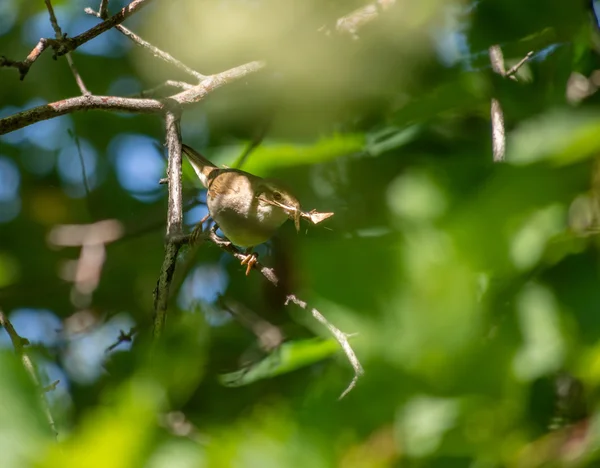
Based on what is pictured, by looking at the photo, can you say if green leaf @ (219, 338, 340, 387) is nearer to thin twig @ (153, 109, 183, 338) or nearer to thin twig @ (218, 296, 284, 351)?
thin twig @ (153, 109, 183, 338)

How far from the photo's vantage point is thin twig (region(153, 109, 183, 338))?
2.22 m

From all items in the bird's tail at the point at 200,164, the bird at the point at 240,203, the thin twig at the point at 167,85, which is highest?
the thin twig at the point at 167,85

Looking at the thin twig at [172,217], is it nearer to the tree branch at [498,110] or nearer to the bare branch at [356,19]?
the bare branch at [356,19]

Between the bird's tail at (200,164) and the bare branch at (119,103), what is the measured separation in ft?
1.61

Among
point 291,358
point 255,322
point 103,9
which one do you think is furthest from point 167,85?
point 291,358

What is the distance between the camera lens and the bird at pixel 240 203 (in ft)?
11.0

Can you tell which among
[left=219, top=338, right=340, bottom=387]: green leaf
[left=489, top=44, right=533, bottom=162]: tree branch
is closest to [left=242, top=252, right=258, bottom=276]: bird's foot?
[left=219, top=338, right=340, bottom=387]: green leaf

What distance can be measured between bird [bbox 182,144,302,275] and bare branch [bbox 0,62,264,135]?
0.49m

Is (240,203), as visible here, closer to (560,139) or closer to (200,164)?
(200,164)

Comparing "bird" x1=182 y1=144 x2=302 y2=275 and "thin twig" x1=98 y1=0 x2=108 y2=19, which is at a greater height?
"thin twig" x1=98 y1=0 x2=108 y2=19

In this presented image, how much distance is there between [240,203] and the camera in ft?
11.4

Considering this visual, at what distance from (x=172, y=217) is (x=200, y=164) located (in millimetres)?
1050

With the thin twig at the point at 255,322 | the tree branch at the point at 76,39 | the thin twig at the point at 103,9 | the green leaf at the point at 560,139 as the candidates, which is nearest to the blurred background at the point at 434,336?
the green leaf at the point at 560,139

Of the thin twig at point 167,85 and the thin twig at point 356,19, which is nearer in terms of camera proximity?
the thin twig at point 356,19
